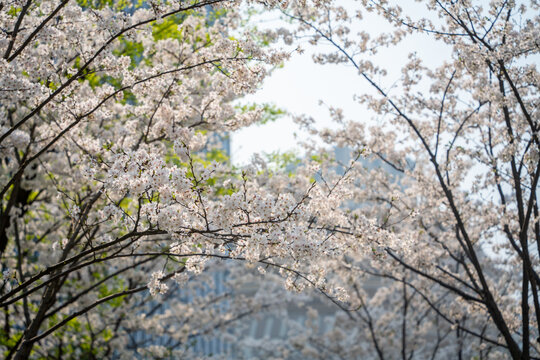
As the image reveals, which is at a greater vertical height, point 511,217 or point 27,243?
point 511,217

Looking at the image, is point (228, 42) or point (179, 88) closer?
point (228, 42)

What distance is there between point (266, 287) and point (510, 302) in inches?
361

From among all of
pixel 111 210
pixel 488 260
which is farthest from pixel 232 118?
pixel 488 260

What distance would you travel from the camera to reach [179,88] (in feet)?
19.1

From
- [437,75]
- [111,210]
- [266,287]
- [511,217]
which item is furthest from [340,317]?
[111,210]

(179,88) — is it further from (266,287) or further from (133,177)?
→ (266,287)

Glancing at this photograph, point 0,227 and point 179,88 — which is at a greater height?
point 179,88

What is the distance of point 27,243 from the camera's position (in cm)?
969

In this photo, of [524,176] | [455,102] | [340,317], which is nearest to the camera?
[524,176]

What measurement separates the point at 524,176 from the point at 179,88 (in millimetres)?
5076

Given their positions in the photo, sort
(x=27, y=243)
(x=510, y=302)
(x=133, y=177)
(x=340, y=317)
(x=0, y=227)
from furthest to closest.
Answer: (x=340, y=317) < (x=510, y=302) < (x=27, y=243) < (x=0, y=227) < (x=133, y=177)

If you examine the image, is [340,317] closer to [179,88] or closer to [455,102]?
[455,102]

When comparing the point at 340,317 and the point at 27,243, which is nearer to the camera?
the point at 27,243

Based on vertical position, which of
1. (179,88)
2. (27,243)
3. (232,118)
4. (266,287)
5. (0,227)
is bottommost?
(0,227)
